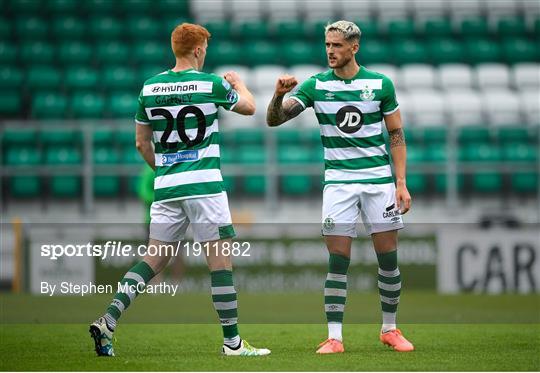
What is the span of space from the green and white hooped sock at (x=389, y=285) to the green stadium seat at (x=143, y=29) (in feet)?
42.1

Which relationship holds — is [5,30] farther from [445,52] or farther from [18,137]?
[445,52]

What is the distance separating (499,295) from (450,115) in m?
4.38

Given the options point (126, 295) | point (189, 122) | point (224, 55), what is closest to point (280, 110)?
point (189, 122)

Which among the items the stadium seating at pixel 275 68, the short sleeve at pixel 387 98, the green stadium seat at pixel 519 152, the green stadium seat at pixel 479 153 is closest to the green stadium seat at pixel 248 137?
the stadium seating at pixel 275 68

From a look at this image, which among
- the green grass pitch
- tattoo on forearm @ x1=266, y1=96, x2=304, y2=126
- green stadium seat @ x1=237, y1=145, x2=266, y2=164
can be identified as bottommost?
the green grass pitch

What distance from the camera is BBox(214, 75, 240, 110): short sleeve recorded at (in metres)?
6.73

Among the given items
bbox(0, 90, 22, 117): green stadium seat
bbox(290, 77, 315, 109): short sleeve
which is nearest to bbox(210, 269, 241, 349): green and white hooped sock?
bbox(290, 77, 315, 109): short sleeve

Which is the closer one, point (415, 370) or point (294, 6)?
point (415, 370)

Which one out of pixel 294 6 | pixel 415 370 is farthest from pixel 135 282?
pixel 294 6

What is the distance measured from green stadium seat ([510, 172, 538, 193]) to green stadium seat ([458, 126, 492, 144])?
1.17 metres

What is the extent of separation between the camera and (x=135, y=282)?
22.3ft

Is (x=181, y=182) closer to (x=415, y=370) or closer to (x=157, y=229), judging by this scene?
(x=157, y=229)

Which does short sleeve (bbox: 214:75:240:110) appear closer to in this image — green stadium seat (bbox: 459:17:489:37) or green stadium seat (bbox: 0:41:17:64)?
green stadium seat (bbox: 0:41:17:64)

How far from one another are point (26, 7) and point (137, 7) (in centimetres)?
198
